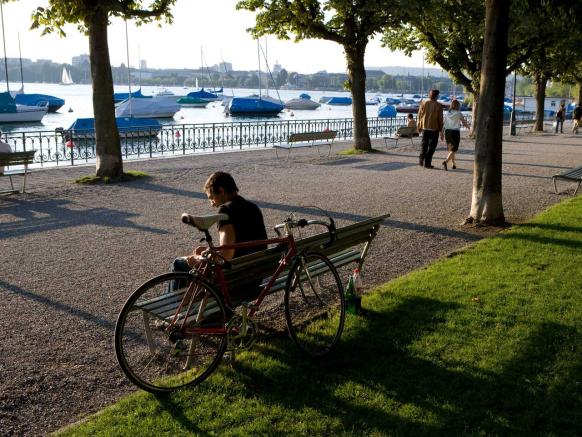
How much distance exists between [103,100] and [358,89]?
9254 mm

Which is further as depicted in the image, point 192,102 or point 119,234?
point 192,102

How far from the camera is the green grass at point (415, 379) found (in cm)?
384

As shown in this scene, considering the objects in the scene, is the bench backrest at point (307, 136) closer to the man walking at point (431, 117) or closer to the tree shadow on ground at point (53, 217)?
the man walking at point (431, 117)

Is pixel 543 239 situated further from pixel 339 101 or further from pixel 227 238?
pixel 339 101

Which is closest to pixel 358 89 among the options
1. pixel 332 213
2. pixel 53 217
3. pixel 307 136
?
pixel 307 136

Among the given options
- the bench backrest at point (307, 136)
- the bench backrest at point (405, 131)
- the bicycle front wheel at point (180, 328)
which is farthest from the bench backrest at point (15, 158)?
the bench backrest at point (405, 131)

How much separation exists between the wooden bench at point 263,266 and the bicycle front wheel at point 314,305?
119 millimetres

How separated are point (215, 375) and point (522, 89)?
168 m

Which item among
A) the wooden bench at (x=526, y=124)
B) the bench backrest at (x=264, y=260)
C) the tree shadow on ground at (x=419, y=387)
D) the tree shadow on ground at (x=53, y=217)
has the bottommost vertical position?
the tree shadow on ground at (x=419, y=387)

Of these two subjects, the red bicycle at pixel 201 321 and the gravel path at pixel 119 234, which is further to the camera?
the gravel path at pixel 119 234

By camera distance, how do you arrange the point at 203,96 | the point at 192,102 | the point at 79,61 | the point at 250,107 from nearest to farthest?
the point at 250,107
the point at 192,102
the point at 203,96
the point at 79,61

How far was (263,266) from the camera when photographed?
490cm

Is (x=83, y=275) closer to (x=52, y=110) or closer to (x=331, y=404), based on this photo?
(x=331, y=404)

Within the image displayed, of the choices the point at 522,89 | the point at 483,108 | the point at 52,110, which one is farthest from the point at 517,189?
the point at 522,89
